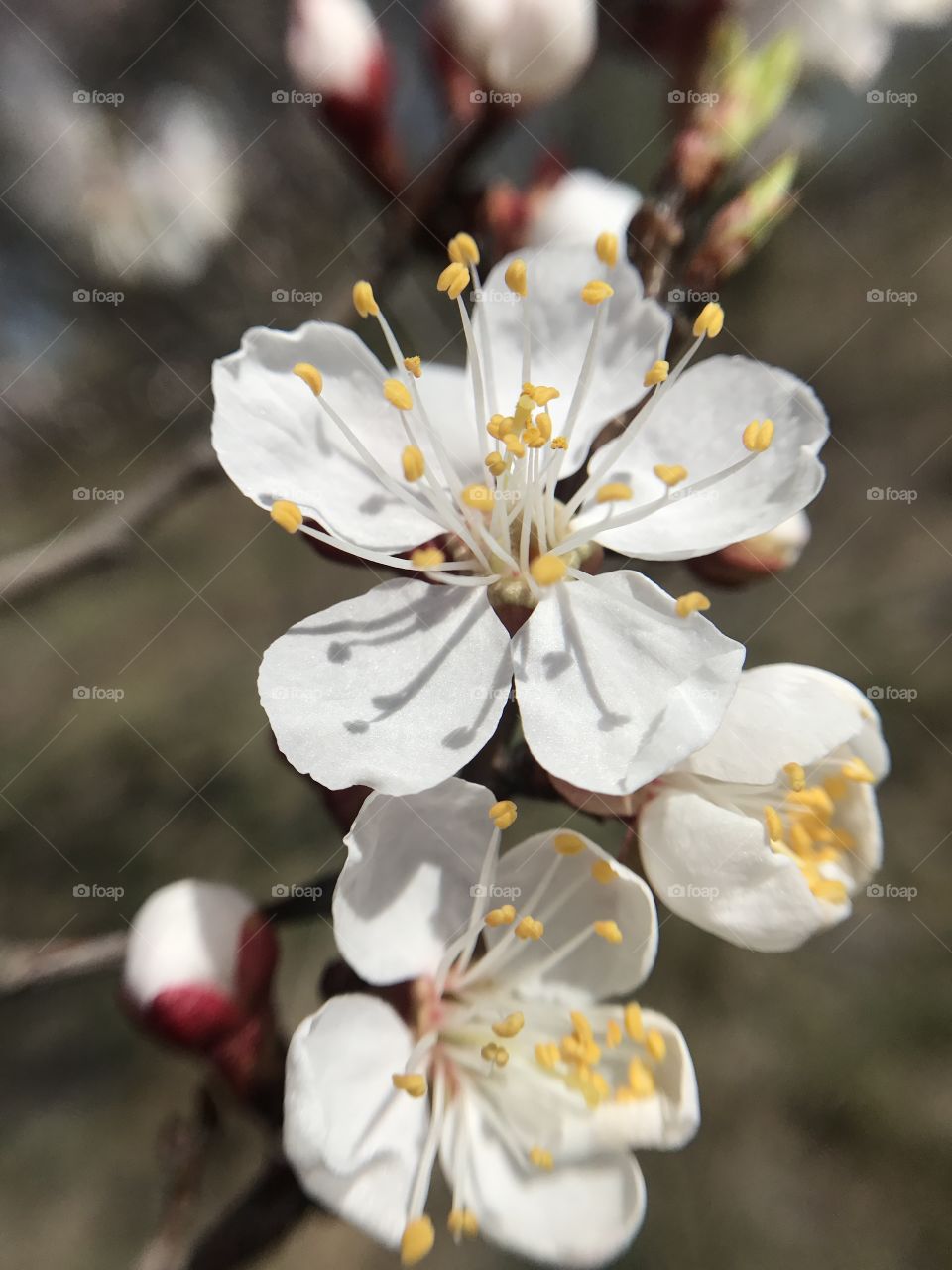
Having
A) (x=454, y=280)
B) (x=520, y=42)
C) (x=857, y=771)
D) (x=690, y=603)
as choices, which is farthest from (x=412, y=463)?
(x=520, y=42)

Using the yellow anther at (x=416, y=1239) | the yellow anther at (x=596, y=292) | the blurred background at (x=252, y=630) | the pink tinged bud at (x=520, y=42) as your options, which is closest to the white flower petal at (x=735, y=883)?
the yellow anther at (x=416, y=1239)

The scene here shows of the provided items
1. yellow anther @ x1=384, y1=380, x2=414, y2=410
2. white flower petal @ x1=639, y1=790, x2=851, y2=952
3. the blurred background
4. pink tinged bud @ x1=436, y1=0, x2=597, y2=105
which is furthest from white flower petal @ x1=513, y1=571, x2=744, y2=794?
the blurred background

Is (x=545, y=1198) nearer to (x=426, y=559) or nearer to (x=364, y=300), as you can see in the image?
(x=426, y=559)

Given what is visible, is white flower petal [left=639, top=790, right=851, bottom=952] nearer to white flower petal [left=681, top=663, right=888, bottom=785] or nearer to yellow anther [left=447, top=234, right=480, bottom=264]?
white flower petal [left=681, top=663, right=888, bottom=785]

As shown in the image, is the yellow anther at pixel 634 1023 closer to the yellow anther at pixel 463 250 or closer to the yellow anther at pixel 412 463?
the yellow anther at pixel 412 463

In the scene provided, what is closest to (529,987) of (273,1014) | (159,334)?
(273,1014)

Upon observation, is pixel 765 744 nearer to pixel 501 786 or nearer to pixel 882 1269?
pixel 501 786

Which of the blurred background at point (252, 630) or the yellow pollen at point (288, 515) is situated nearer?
the yellow pollen at point (288, 515)
